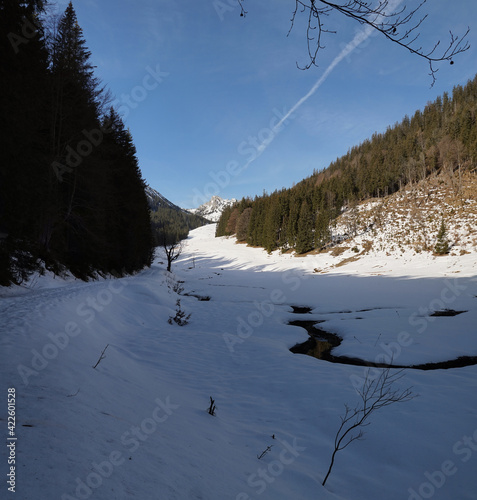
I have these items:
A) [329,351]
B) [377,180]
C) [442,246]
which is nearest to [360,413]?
[329,351]

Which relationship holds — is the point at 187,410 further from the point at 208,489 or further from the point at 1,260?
the point at 1,260

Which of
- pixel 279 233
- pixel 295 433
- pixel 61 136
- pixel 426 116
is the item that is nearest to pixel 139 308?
pixel 295 433

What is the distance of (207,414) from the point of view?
3.54 m

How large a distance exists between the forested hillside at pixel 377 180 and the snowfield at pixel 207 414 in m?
46.1

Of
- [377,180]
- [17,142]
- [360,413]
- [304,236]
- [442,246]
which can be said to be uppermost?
[377,180]

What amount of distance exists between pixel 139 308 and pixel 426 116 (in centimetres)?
11057

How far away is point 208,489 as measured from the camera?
6.01 feet

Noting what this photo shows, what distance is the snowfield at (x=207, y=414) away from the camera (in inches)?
67.7

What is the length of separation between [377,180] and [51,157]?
70246 millimetres

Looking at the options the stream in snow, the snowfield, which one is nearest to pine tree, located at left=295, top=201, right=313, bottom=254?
the stream in snow

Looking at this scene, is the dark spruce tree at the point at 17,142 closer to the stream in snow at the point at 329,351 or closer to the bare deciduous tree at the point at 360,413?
the bare deciduous tree at the point at 360,413

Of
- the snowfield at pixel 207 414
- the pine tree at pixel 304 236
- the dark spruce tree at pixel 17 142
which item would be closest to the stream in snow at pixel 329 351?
the snowfield at pixel 207 414

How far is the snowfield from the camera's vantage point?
1.72m

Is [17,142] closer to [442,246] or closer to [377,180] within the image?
[442,246]
